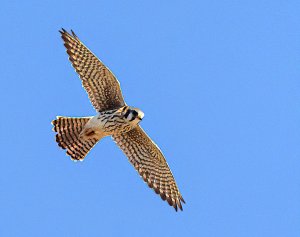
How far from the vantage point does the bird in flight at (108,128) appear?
62.3ft

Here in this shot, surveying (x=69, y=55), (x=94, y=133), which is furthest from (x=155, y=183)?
(x=69, y=55)

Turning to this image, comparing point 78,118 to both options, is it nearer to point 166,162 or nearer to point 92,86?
point 92,86

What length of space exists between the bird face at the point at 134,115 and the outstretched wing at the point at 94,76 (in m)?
0.50

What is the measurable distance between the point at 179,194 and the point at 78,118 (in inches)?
99.6

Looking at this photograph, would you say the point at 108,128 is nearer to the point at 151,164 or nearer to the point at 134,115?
the point at 134,115

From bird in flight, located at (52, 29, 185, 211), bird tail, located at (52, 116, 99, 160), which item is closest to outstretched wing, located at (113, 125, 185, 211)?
bird in flight, located at (52, 29, 185, 211)

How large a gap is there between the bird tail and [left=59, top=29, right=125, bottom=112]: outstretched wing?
1.52 ft

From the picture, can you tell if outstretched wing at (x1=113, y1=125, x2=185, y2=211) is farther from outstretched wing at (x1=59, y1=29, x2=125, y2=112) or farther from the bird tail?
outstretched wing at (x1=59, y1=29, x2=125, y2=112)

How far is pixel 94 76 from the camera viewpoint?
62.8 feet

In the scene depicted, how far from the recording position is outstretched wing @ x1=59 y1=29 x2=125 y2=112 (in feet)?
62.4

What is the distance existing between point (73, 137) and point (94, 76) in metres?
1.29

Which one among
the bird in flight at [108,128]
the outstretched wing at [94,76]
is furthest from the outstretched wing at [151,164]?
the outstretched wing at [94,76]

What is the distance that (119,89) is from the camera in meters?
19.2

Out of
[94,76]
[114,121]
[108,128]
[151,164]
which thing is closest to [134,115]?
[114,121]
